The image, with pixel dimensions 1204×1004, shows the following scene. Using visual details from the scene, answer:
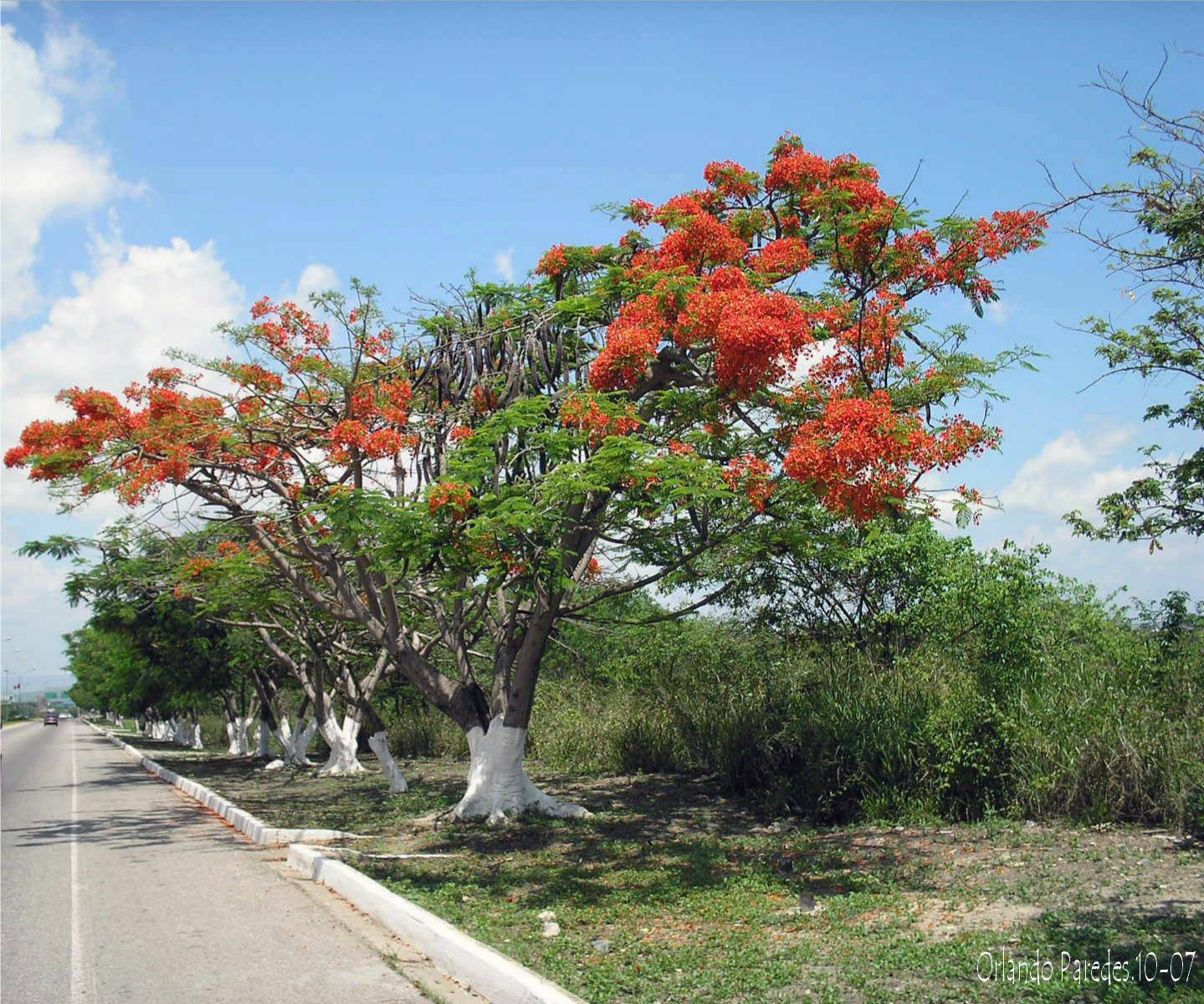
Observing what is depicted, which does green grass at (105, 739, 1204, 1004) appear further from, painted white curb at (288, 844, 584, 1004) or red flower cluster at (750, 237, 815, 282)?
red flower cluster at (750, 237, 815, 282)

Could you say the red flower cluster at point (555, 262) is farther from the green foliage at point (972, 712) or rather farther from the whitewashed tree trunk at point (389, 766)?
the whitewashed tree trunk at point (389, 766)

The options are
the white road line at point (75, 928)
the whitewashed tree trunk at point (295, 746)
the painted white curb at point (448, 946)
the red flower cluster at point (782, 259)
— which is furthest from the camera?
the whitewashed tree trunk at point (295, 746)

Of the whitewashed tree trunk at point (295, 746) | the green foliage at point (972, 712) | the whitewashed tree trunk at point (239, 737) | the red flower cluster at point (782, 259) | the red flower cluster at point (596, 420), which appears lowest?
the whitewashed tree trunk at point (239, 737)

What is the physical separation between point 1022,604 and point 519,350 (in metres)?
7.01

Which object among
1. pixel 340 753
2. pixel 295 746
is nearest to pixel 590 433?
pixel 340 753

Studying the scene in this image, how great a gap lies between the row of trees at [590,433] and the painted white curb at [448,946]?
3296 mm

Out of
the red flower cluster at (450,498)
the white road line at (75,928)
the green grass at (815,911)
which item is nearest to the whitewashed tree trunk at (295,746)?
the white road line at (75,928)

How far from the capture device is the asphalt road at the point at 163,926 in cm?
611

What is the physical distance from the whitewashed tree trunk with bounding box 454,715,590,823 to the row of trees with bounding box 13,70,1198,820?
0.04 meters

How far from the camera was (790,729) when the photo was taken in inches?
498

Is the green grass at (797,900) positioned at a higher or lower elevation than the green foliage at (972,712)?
lower

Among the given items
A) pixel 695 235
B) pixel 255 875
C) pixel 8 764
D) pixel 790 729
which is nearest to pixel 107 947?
pixel 255 875

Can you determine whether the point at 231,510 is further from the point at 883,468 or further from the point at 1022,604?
the point at 1022,604

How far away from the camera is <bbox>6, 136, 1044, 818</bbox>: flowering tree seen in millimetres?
9812
